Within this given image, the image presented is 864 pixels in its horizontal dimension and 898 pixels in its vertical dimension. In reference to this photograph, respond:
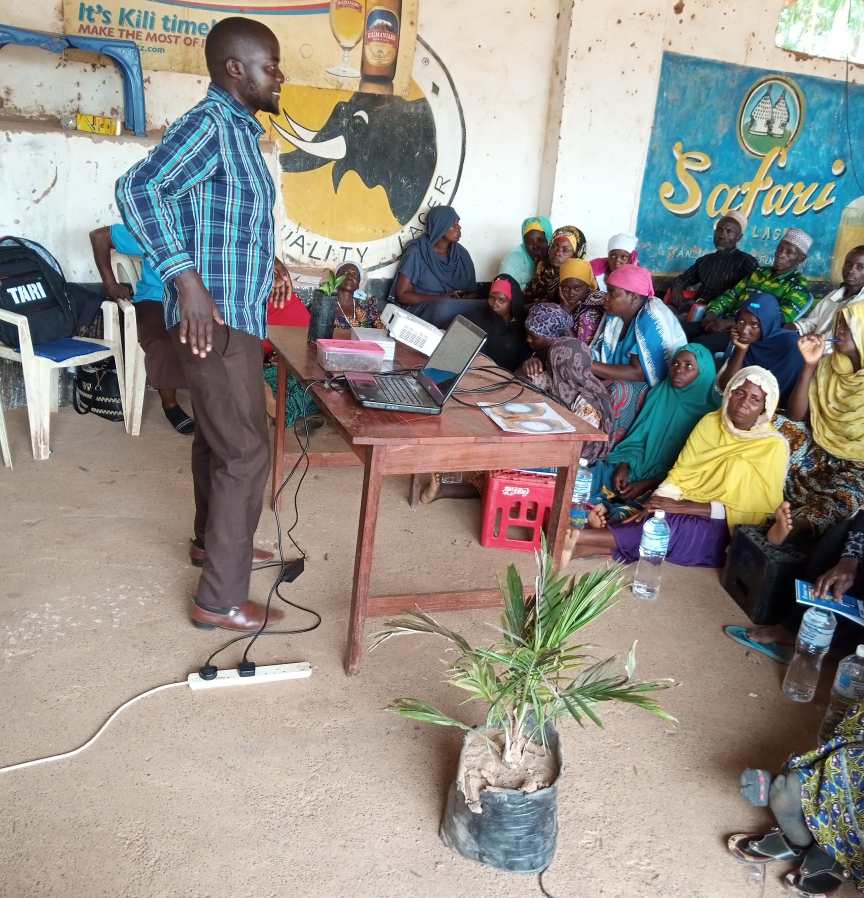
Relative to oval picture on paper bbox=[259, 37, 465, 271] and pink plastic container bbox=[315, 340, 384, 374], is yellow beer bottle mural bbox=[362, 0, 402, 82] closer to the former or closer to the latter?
oval picture on paper bbox=[259, 37, 465, 271]

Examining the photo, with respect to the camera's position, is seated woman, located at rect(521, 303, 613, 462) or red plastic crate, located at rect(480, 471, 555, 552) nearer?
red plastic crate, located at rect(480, 471, 555, 552)

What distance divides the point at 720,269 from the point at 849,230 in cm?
195

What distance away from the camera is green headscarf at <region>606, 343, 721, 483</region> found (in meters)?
3.89

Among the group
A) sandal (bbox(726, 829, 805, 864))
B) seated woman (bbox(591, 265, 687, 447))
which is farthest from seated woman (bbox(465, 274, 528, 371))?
sandal (bbox(726, 829, 805, 864))

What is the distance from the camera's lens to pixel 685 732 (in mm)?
2418

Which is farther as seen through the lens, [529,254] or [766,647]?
[529,254]

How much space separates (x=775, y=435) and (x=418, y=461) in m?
1.83

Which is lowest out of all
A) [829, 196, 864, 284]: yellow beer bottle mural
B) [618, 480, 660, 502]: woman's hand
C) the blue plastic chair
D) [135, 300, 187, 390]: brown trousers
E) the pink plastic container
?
[618, 480, 660, 502]: woman's hand

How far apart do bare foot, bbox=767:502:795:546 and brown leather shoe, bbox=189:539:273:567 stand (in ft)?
6.28

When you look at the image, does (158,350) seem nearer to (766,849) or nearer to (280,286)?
(280,286)

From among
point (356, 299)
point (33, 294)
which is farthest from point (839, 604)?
point (33, 294)

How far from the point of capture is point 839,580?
2.65m

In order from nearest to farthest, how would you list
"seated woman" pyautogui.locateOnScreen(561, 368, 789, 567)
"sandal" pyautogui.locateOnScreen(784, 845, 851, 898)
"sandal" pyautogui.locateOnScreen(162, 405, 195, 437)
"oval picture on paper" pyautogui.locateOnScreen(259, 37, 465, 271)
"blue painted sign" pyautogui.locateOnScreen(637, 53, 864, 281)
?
1. "sandal" pyautogui.locateOnScreen(784, 845, 851, 898)
2. "seated woman" pyautogui.locateOnScreen(561, 368, 789, 567)
3. "sandal" pyautogui.locateOnScreen(162, 405, 195, 437)
4. "oval picture on paper" pyautogui.locateOnScreen(259, 37, 465, 271)
5. "blue painted sign" pyautogui.locateOnScreen(637, 53, 864, 281)

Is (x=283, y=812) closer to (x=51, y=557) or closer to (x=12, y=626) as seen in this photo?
(x=12, y=626)
